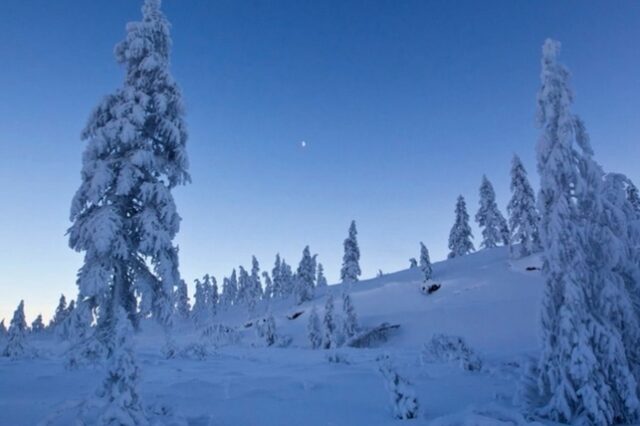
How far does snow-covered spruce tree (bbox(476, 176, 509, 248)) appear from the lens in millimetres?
67000

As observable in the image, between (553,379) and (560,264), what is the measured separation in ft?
8.79

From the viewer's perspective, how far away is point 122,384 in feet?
21.6

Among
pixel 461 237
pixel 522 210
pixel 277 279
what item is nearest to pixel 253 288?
pixel 277 279

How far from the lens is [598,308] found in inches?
395

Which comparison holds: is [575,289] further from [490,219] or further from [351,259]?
[490,219]

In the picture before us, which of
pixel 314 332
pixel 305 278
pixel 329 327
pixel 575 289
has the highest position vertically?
pixel 305 278

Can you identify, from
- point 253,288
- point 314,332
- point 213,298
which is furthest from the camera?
point 213,298

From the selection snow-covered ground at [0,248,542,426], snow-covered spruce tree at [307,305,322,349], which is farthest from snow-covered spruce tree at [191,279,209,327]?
snow-covered ground at [0,248,542,426]

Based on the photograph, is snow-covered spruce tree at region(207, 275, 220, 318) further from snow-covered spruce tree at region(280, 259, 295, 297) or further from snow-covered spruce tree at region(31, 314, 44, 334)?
snow-covered spruce tree at region(31, 314, 44, 334)

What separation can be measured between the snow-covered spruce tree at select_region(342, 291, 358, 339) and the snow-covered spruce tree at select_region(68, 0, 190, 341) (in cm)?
3376

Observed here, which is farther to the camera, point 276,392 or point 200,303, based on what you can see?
point 200,303

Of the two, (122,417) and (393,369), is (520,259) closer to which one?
(393,369)

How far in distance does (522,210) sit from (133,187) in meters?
48.1

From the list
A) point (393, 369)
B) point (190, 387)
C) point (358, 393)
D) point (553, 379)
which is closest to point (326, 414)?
point (393, 369)
